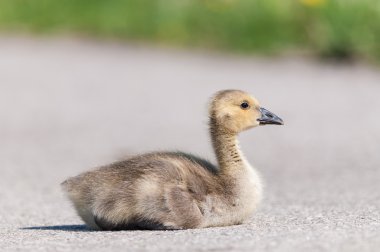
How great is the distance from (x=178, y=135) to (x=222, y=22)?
5.55 meters

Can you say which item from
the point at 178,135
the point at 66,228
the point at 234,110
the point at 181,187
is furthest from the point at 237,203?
the point at 178,135

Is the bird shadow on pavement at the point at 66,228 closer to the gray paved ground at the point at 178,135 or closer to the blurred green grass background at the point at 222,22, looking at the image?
the gray paved ground at the point at 178,135

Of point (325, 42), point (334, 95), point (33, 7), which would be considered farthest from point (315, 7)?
point (33, 7)

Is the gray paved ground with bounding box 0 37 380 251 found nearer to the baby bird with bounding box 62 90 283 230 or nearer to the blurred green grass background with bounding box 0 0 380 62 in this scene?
the baby bird with bounding box 62 90 283 230

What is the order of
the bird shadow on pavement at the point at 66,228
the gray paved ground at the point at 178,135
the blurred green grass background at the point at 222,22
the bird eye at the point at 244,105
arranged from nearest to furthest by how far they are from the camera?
the gray paved ground at the point at 178,135
the bird shadow on pavement at the point at 66,228
the bird eye at the point at 244,105
the blurred green grass background at the point at 222,22

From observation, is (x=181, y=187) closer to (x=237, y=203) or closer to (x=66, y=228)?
(x=237, y=203)

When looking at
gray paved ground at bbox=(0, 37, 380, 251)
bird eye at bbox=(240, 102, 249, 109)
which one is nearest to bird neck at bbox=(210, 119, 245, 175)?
Result: bird eye at bbox=(240, 102, 249, 109)

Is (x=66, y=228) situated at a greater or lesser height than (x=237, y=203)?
lesser

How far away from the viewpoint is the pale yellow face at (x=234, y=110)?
760cm

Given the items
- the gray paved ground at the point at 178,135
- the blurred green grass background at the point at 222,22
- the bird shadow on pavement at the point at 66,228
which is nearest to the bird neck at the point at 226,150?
the gray paved ground at the point at 178,135

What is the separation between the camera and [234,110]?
300 inches

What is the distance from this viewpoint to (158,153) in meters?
7.58

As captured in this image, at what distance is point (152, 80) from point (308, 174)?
5712mm

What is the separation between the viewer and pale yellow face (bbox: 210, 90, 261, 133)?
24.9 ft
